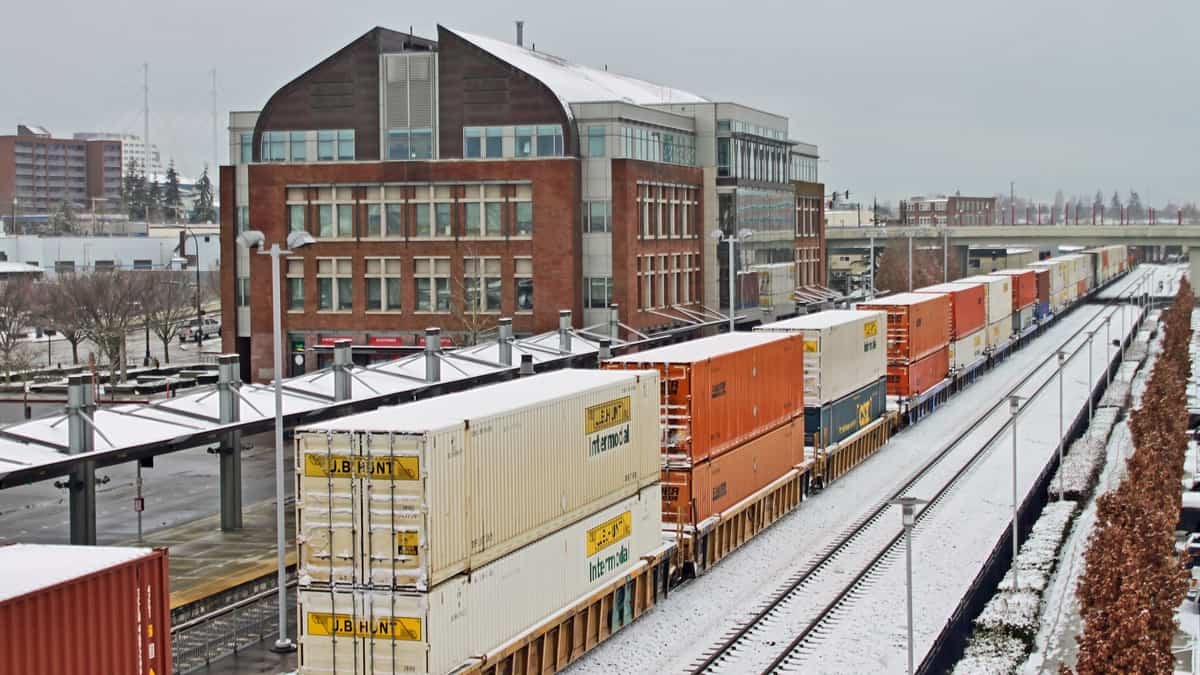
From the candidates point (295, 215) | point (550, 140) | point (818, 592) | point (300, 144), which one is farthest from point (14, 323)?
point (818, 592)

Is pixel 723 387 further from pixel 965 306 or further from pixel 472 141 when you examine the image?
pixel 965 306

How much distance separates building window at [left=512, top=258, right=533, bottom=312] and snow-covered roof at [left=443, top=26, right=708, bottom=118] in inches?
269

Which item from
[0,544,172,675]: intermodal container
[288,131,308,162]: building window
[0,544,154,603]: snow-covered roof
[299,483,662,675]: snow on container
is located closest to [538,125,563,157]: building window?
[288,131,308,162]: building window

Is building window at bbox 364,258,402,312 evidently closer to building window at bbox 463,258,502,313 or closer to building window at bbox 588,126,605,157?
building window at bbox 463,258,502,313

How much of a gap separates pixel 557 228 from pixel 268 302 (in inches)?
544

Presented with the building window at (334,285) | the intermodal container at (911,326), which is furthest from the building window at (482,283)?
the intermodal container at (911,326)

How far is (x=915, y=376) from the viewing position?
61.0 meters

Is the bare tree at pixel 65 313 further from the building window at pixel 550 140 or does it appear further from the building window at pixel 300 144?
the building window at pixel 550 140

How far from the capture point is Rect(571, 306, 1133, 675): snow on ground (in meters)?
28.6

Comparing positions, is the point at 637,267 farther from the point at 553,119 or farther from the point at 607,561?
the point at 607,561

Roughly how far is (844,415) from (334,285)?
94.9 ft

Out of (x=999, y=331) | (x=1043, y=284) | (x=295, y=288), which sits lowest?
(x=999, y=331)

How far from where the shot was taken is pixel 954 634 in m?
28.6

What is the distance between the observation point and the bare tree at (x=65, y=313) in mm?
88312
